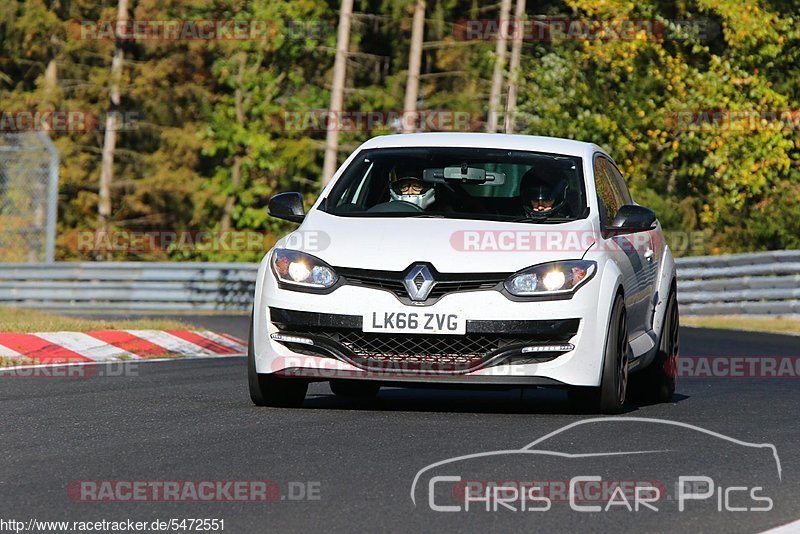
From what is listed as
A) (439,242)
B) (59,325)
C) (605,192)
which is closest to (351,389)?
(439,242)

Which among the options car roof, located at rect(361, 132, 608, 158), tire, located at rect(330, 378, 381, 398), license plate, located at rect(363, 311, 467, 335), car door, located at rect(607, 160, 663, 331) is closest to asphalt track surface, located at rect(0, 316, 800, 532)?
tire, located at rect(330, 378, 381, 398)

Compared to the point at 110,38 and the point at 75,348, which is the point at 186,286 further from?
the point at 110,38

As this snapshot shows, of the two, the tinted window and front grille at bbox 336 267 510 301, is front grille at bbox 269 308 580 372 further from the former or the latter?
the tinted window

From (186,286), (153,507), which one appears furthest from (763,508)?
(186,286)

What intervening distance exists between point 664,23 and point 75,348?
64.6 feet

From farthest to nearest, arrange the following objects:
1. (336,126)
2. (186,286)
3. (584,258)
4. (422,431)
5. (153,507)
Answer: (336,126) < (186,286) < (584,258) < (422,431) < (153,507)

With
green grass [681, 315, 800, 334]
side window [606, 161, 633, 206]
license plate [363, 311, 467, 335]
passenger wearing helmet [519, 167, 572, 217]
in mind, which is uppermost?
passenger wearing helmet [519, 167, 572, 217]

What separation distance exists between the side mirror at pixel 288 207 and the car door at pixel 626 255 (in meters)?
1.81

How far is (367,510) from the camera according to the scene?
5973mm

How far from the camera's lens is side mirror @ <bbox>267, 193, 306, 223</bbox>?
1011 cm

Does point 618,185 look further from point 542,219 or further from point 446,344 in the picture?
point 446,344

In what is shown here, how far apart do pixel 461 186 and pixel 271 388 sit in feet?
5.87

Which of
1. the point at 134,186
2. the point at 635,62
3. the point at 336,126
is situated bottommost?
the point at 134,186

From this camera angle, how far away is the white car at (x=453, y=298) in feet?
29.8
